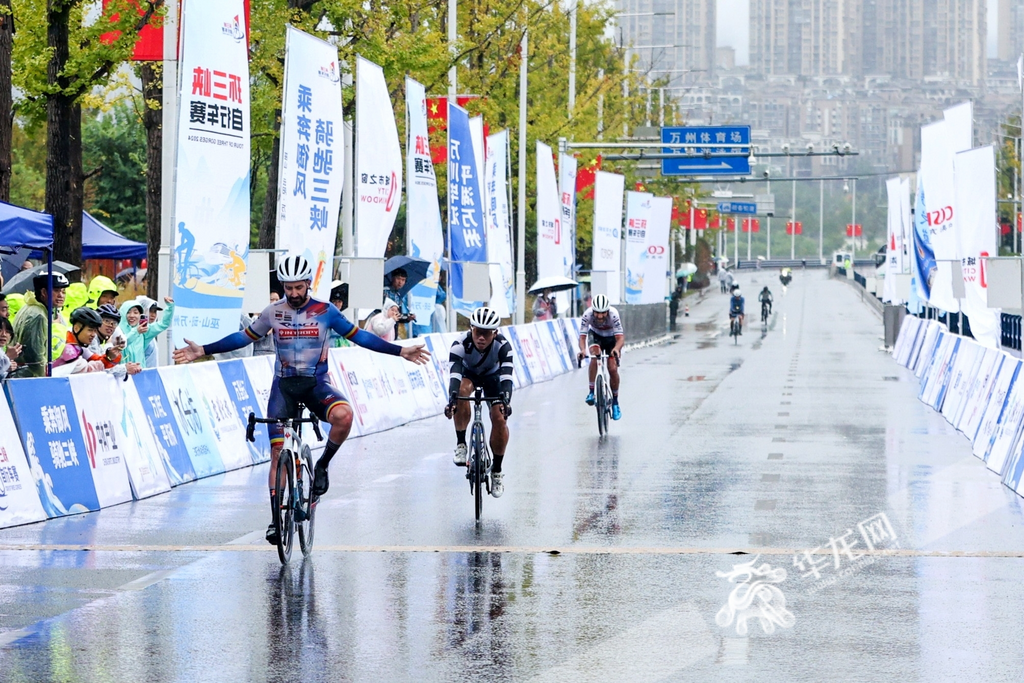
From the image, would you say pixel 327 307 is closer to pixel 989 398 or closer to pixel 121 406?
pixel 121 406

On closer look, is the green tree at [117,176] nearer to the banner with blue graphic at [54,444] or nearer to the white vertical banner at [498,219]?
the white vertical banner at [498,219]

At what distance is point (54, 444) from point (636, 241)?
124ft

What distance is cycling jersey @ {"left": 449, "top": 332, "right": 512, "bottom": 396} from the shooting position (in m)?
13.6

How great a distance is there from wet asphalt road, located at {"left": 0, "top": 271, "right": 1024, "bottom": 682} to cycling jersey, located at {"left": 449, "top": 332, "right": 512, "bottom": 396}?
3.41 ft

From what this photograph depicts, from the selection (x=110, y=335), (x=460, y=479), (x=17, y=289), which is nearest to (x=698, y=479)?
(x=460, y=479)

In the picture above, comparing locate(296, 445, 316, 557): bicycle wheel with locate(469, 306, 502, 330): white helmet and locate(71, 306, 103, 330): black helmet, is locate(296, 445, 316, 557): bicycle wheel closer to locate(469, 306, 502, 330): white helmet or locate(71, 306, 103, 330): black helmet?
locate(469, 306, 502, 330): white helmet

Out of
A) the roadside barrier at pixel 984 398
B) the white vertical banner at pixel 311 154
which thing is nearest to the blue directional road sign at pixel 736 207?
the roadside barrier at pixel 984 398

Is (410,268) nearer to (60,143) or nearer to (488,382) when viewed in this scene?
(60,143)

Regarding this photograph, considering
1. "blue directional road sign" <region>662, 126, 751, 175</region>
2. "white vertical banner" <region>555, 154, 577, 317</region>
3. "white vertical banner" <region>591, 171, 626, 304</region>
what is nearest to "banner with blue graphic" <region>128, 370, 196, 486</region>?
"white vertical banner" <region>555, 154, 577, 317</region>

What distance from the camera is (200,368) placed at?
53.8 ft

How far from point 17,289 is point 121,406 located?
7726 millimetres

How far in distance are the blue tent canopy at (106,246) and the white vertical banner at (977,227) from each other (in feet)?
46.3

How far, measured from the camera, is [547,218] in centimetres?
3934

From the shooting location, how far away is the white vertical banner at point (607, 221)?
1759 inches
